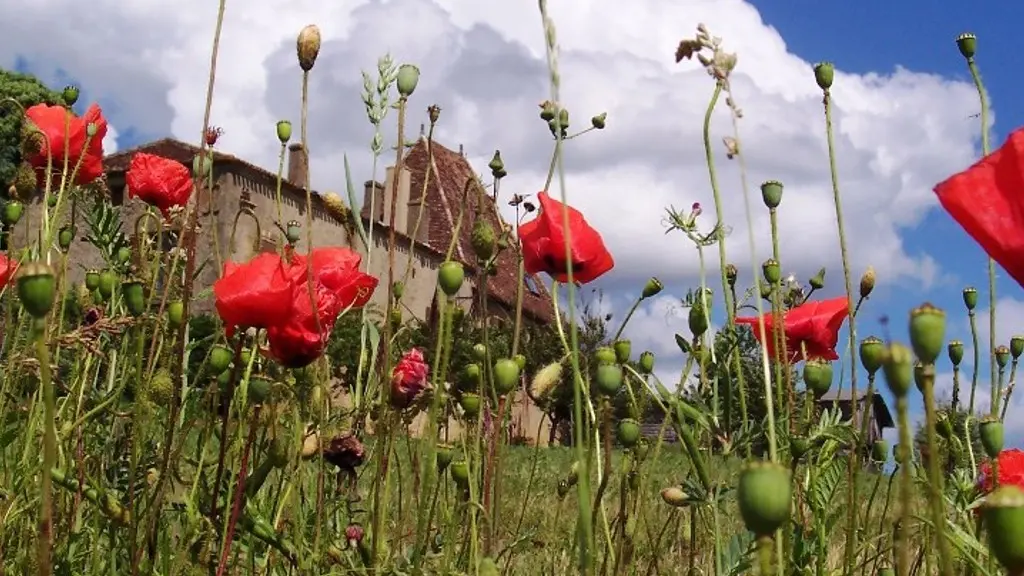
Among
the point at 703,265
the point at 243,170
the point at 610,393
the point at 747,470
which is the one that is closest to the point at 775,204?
the point at 703,265

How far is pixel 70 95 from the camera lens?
6.91 ft

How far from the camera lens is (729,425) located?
135 centimetres

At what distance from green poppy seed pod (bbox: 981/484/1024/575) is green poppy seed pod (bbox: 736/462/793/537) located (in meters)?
0.09

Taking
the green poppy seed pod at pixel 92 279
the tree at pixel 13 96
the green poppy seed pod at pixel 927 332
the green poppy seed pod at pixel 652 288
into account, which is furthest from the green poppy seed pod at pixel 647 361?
the tree at pixel 13 96

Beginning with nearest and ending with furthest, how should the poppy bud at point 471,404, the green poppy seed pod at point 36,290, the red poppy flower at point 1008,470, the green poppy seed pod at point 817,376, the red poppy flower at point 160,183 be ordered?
the green poppy seed pod at point 36,290 < the green poppy seed pod at point 817,376 < the red poppy flower at point 1008,470 < the poppy bud at point 471,404 < the red poppy flower at point 160,183

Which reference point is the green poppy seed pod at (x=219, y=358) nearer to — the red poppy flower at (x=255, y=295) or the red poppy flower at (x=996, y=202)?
the red poppy flower at (x=255, y=295)

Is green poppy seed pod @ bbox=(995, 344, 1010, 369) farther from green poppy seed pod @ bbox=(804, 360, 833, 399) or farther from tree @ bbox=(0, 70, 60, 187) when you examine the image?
tree @ bbox=(0, 70, 60, 187)

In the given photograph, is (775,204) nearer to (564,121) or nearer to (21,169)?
(564,121)

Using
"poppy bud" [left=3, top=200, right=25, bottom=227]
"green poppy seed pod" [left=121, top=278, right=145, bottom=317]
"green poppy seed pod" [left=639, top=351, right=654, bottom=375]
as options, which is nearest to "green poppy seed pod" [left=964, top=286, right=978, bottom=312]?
"green poppy seed pod" [left=639, top=351, right=654, bottom=375]

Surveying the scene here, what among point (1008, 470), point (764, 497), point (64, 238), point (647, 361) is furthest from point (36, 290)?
point (64, 238)

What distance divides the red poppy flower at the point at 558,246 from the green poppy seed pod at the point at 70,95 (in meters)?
0.94

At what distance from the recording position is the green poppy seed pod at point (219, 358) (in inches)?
52.0

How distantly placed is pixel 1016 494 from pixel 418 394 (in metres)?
1.08

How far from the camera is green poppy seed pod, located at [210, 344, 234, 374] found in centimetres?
132
